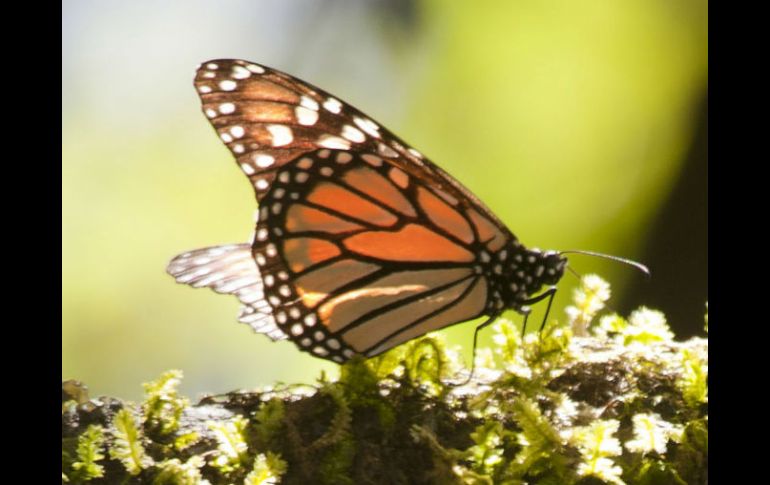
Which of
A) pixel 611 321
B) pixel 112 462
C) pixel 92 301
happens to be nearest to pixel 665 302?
pixel 611 321

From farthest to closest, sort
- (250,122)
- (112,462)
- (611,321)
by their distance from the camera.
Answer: (250,122) < (611,321) < (112,462)

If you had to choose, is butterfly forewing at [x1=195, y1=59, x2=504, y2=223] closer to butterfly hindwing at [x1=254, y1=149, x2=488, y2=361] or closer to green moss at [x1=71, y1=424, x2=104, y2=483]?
butterfly hindwing at [x1=254, y1=149, x2=488, y2=361]

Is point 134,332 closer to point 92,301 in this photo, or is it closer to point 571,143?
point 92,301

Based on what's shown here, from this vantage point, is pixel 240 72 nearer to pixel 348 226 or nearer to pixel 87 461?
pixel 348 226

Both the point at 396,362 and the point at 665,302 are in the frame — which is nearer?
the point at 396,362

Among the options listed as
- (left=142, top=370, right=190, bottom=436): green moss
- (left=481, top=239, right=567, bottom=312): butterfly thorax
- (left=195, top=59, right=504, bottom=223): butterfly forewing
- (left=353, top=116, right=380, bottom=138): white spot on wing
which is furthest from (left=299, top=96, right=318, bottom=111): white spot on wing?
(left=142, top=370, right=190, bottom=436): green moss

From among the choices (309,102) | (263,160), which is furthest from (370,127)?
(263,160)
